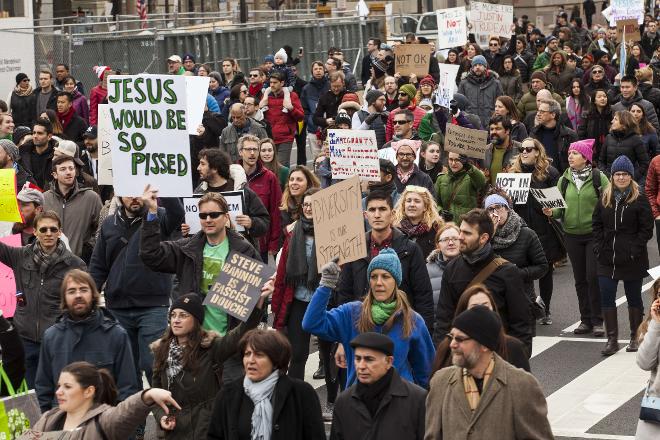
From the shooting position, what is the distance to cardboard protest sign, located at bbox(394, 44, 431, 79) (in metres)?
22.8

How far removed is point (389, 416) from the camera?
23.3 feet

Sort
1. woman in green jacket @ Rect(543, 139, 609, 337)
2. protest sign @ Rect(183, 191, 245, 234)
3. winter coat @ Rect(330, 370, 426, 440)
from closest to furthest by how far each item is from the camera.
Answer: winter coat @ Rect(330, 370, 426, 440) → protest sign @ Rect(183, 191, 245, 234) → woman in green jacket @ Rect(543, 139, 609, 337)

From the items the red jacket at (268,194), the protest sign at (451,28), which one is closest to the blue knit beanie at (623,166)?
the red jacket at (268,194)

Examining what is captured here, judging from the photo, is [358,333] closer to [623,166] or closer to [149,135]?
[149,135]

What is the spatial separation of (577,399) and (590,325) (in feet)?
7.89

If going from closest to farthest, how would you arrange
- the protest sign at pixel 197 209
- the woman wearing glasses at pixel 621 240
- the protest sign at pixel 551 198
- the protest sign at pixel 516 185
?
the protest sign at pixel 197 209 < the woman wearing glasses at pixel 621 240 < the protest sign at pixel 551 198 < the protest sign at pixel 516 185

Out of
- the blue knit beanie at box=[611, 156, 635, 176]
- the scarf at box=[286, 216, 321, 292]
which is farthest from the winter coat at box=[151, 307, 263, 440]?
the blue knit beanie at box=[611, 156, 635, 176]

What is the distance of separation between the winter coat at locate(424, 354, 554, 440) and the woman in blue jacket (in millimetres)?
1660

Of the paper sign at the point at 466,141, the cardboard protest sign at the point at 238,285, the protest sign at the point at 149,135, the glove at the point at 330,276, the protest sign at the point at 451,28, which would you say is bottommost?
the cardboard protest sign at the point at 238,285

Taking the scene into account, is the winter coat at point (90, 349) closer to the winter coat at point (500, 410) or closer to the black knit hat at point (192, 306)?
the black knit hat at point (192, 306)

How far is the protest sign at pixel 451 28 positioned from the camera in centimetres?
2706

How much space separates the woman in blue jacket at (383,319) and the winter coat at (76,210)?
4.23 meters

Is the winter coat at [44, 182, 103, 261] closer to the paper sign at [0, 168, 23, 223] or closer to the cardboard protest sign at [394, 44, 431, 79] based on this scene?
the paper sign at [0, 168, 23, 223]

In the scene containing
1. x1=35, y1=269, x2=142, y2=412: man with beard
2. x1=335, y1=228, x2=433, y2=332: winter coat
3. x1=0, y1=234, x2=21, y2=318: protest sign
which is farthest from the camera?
x1=0, y1=234, x2=21, y2=318: protest sign
